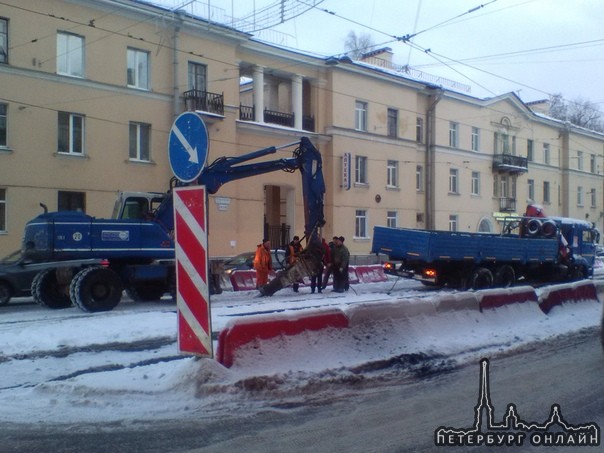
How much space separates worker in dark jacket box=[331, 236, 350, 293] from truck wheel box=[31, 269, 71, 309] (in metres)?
7.59

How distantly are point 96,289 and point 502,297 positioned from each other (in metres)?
9.36

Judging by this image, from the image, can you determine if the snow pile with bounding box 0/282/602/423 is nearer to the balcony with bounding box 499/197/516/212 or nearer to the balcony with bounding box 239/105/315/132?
the balcony with bounding box 239/105/315/132

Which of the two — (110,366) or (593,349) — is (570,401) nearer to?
(593,349)

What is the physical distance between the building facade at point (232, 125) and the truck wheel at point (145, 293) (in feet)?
28.1

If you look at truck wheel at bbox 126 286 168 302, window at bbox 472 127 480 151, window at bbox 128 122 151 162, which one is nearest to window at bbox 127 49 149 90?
window at bbox 128 122 151 162

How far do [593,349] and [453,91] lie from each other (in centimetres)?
3544

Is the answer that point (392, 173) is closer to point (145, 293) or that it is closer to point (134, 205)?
point (145, 293)

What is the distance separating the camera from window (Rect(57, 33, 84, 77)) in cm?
2592

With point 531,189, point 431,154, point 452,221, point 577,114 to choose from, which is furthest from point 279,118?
point 577,114

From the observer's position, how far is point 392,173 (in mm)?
40375

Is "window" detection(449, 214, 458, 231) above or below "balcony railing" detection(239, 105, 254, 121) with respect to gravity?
below

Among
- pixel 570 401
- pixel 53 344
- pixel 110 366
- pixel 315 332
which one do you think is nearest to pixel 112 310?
pixel 53 344

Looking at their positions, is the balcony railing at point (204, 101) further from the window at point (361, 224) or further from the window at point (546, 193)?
the window at point (546, 193)

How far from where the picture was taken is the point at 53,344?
35.8ft
